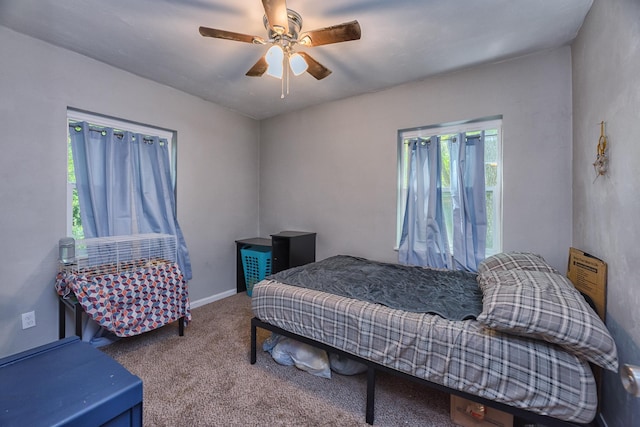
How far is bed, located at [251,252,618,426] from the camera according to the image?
1.14m

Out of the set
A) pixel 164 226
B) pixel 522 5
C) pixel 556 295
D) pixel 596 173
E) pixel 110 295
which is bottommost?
pixel 110 295

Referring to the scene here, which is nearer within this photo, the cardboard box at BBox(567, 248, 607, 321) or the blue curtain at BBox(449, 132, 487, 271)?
the cardboard box at BBox(567, 248, 607, 321)

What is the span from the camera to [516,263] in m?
1.84

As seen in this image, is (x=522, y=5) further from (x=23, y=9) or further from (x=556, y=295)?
(x=23, y=9)

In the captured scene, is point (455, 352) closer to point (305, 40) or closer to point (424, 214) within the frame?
point (424, 214)

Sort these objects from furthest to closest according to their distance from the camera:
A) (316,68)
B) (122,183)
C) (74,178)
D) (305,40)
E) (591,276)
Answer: (122,183) < (74,178) < (316,68) < (305,40) < (591,276)

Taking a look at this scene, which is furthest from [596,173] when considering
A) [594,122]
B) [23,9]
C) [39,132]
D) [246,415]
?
[39,132]

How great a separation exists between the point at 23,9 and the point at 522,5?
3154 millimetres

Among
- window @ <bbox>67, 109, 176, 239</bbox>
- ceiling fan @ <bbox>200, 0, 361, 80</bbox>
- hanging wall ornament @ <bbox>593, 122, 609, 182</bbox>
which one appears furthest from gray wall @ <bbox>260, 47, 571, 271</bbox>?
window @ <bbox>67, 109, 176, 239</bbox>

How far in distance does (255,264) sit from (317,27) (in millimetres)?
2581

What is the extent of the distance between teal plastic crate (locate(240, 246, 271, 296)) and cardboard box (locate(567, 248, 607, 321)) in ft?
9.14

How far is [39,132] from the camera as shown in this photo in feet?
6.94

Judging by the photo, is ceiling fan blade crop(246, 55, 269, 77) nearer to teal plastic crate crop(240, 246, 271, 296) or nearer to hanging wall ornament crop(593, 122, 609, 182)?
teal plastic crate crop(240, 246, 271, 296)

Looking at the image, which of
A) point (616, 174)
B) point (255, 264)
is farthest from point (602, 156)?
point (255, 264)
